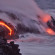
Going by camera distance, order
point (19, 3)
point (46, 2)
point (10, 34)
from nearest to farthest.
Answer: point (10, 34), point (19, 3), point (46, 2)

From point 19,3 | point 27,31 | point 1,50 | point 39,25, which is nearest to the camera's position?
point 1,50

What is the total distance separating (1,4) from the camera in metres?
10.0

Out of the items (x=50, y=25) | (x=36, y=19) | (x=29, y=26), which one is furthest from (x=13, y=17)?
(x=50, y=25)

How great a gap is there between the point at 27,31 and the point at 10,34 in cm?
179

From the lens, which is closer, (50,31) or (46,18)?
(50,31)

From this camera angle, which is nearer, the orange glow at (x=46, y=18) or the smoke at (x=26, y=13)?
the smoke at (x=26, y=13)

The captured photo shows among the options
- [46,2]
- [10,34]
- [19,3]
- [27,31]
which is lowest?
[10,34]

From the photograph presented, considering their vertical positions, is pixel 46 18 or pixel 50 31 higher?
pixel 46 18

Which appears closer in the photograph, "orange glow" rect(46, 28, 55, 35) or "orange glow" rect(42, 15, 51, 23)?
"orange glow" rect(46, 28, 55, 35)

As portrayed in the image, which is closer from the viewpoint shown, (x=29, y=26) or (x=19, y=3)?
(x=29, y=26)

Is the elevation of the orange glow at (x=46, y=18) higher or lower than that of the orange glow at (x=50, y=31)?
higher

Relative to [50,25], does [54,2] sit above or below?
above

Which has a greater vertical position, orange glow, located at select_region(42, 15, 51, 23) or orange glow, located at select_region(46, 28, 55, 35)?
orange glow, located at select_region(42, 15, 51, 23)

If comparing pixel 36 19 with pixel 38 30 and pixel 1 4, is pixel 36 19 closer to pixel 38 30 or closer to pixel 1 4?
pixel 38 30
